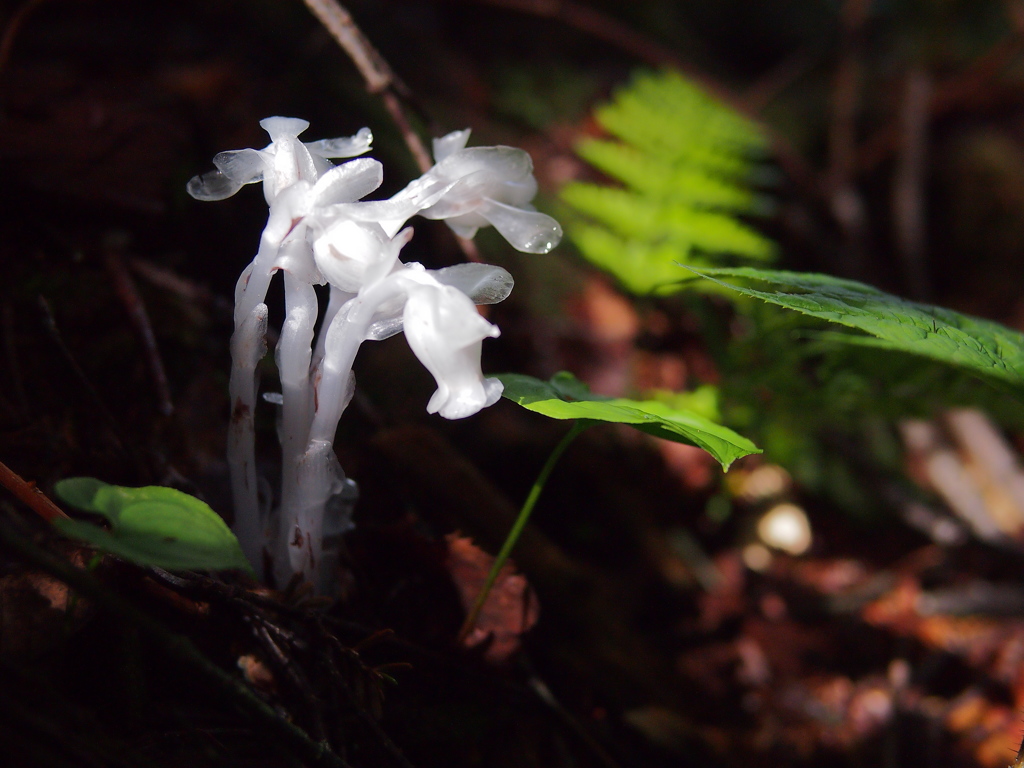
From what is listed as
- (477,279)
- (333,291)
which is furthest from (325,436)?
(477,279)

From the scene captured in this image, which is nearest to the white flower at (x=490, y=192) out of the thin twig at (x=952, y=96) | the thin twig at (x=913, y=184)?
the thin twig at (x=913, y=184)

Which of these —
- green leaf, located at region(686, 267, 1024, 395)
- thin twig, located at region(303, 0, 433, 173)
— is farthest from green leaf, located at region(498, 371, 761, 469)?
thin twig, located at region(303, 0, 433, 173)

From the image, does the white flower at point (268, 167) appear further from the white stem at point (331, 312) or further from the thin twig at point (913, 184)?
the thin twig at point (913, 184)

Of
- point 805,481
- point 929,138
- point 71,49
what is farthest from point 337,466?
point 929,138

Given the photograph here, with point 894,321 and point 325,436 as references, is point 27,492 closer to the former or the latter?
point 325,436

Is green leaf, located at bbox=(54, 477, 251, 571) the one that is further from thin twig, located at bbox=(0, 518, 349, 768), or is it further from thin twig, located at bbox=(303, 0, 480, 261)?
thin twig, located at bbox=(303, 0, 480, 261)

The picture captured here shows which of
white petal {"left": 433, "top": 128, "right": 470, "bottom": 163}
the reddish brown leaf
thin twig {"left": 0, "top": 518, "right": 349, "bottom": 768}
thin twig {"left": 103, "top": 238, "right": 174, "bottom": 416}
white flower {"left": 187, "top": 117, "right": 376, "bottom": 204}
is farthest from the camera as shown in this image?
thin twig {"left": 103, "top": 238, "right": 174, "bottom": 416}
